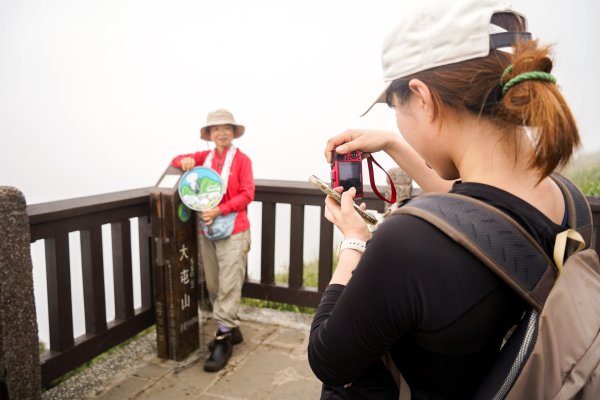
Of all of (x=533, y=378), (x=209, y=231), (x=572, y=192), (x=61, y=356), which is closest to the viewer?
(x=533, y=378)

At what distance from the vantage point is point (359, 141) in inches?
53.3

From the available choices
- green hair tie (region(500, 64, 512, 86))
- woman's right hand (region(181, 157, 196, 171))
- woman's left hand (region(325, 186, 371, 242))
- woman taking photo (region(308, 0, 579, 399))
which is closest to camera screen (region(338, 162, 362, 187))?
woman's left hand (region(325, 186, 371, 242))

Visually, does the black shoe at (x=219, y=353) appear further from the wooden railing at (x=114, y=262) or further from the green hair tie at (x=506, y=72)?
the green hair tie at (x=506, y=72)

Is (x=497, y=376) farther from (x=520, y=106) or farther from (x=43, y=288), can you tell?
(x=43, y=288)

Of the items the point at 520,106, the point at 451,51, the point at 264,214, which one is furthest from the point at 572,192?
the point at 264,214

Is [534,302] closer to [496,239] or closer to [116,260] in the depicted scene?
[496,239]

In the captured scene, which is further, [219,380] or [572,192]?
[219,380]

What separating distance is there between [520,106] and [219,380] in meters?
2.84

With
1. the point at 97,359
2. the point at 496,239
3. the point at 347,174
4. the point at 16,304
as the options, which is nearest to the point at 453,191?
the point at 496,239

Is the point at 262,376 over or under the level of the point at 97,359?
over

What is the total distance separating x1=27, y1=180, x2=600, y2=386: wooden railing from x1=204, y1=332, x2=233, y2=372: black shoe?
2.24ft

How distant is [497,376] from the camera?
839 mm

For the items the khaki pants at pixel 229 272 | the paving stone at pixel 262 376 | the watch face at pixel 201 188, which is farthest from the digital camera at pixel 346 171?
Answer: the khaki pants at pixel 229 272

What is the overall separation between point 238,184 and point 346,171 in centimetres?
221
